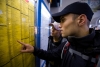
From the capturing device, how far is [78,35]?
899 mm

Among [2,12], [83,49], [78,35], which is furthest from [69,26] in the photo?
[2,12]

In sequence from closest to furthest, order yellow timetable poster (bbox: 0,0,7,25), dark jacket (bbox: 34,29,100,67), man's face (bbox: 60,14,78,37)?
1. yellow timetable poster (bbox: 0,0,7,25)
2. dark jacket (bbox: 34,29,100,67)
3. man's face (bbox: 60,14,78,37)

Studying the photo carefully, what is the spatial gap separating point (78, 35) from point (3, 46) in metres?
0.66

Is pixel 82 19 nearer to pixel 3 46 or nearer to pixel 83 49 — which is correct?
pixel 83 49

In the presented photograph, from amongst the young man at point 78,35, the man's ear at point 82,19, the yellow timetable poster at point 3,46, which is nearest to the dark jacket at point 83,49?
the young man at point 78,35

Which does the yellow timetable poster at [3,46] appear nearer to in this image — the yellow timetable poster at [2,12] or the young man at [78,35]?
the yellow timetable poster at [2,12]

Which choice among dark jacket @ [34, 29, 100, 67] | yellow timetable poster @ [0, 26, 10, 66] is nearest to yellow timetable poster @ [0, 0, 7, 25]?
yellow timetable poster @ [0, 26, 10, 66]

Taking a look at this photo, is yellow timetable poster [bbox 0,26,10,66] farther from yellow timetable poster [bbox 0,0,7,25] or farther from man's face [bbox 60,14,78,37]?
man's face [bbox 60,14,78,37]

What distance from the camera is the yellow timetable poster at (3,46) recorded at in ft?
2.12

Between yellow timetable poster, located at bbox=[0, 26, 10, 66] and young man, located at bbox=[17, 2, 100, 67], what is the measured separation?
52cm

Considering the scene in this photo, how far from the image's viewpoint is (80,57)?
0.81m

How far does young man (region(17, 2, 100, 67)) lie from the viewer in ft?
2.60

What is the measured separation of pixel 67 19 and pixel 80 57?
1.23ft

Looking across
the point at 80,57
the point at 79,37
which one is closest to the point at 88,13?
the point at 79,37
